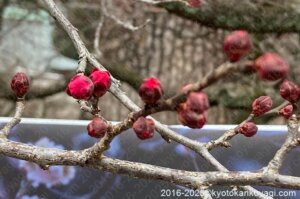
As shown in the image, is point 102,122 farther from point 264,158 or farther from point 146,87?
point 264,158

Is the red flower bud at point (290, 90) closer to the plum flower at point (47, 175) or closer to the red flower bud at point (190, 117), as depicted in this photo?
the red flower bud at point (190, 117)

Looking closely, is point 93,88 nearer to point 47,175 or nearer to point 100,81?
point 100,81

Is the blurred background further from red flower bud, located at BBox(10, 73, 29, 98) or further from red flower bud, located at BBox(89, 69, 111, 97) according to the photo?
red flower bud, located at BBox(89, 69, 111, 97)

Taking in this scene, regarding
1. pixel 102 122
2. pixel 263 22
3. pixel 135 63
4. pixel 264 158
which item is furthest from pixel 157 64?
pixel 102 122

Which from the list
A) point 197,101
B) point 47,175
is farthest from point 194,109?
point 47,175

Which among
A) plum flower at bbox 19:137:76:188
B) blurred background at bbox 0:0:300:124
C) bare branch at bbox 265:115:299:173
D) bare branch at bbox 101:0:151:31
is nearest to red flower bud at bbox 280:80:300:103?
bare branch at bbox 265:115:299:173

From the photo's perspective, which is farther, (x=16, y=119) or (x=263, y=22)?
(x=263, y=22)

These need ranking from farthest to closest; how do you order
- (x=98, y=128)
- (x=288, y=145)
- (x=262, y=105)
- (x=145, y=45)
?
(x=145, y=45), (x=262, y=105), (x=288, y=145), (x=98, y=128)
